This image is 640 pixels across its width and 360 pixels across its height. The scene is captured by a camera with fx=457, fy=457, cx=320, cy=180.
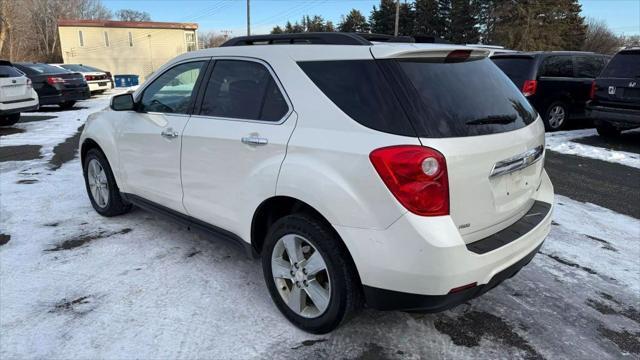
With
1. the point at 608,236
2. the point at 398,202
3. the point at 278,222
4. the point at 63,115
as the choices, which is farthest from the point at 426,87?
the point at 63,115

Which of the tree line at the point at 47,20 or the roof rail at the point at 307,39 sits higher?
the tree line at the point at 47,20

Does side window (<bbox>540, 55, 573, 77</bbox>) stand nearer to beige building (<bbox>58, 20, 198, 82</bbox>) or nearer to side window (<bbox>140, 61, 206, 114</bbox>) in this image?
side window (<bbox>140, 61, 206, 114</bbox>)

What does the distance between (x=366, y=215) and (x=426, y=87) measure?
76cm

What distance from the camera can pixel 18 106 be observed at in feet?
35.1

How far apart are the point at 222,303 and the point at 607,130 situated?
9.04 m

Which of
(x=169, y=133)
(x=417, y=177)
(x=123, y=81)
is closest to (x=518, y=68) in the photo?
(x=169, y=133)

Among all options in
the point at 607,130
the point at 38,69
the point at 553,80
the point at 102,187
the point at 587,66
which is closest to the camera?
the point at 102,187

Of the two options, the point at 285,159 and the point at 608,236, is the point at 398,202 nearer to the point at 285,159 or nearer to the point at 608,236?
the point at 285,159

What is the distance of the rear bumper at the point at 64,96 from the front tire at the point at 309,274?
46.3 feet

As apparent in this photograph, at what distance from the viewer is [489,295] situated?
322cm

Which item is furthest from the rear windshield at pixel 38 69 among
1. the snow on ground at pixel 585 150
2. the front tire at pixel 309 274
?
the front tire at pixel 309 274

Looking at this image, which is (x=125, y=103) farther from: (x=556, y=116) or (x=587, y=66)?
(x=587, y=66)

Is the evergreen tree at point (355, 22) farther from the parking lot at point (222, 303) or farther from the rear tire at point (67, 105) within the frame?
the parking lot at point (222, 303)

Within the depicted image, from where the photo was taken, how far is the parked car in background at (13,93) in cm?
1029
